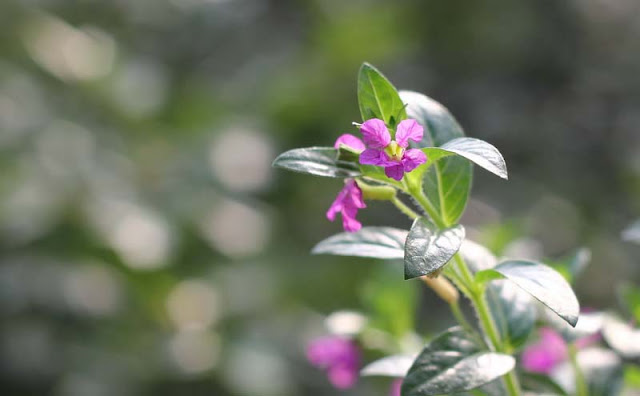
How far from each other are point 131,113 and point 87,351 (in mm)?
708

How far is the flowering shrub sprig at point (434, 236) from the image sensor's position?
380mm

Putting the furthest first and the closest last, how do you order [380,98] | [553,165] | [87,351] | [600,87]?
[600,87], [553,165], [87,351], [380,98]

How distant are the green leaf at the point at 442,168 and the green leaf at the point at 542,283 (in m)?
0.04

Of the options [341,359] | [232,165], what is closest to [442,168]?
[341,359]

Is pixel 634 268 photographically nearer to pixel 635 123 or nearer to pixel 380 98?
pixel 635 123

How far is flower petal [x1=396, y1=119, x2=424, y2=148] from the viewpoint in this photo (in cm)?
40

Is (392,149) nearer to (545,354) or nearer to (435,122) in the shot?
(435,122)

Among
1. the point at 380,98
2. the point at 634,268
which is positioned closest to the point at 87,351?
the point at 634,268

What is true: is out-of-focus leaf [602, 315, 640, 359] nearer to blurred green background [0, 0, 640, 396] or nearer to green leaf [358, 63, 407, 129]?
green leaf [358, 63, 407, 129]

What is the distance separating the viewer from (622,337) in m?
0.52

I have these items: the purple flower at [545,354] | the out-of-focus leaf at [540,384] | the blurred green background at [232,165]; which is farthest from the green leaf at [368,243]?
the blurred green background at [232,165]

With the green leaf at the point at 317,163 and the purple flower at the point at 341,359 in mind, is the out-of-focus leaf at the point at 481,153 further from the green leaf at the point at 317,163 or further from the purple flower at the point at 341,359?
the purple flower at the point at 341,359

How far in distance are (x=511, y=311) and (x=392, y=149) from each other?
17 centimetres

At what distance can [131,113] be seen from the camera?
219 cm
